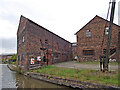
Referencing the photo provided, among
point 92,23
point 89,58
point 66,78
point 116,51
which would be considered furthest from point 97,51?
point 66,78

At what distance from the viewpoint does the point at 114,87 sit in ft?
13.6

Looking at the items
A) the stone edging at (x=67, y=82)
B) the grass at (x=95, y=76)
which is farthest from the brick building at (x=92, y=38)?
the stone edging at (x=67, y=82)

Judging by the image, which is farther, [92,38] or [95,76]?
[92,38]

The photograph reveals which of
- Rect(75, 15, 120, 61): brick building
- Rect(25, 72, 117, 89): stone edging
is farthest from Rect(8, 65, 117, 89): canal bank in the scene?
Rect(75, 15, 120, 61): brick building

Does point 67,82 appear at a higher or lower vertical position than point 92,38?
lower

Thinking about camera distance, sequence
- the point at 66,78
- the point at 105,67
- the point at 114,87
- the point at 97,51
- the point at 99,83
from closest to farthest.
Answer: the point at 114,87 < the point at 99,83 < the point at 66,78 < the point at 105,67 < the point at 97,51

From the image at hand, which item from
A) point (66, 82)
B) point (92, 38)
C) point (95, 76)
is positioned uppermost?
point (92, 38)

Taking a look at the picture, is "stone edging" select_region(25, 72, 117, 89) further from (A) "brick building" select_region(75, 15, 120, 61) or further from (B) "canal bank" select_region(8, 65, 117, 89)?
(A) "brick building" select_region(75, 15, 120, 61)

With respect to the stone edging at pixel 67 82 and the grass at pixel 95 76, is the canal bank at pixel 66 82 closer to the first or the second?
the stone edging at pixel 67 82

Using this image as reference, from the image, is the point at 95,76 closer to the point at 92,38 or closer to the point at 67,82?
the point at 67,82

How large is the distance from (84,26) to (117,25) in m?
5.49

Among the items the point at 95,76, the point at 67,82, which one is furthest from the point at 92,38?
the point at 67,82

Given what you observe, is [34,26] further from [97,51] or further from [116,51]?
[116,51]

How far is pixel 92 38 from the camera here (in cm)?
1533
